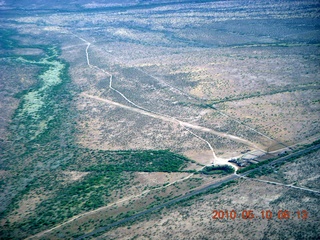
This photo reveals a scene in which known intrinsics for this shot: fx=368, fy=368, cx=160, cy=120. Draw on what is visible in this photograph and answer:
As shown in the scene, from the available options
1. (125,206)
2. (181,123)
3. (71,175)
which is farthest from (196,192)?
(181,123)

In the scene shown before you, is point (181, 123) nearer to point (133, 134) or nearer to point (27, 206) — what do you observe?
point (133, 134)

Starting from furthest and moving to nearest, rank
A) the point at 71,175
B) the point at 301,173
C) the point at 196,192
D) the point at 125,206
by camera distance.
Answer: the point at 71,175
the point at 301,173
the point at 196,192
the point at 125,206

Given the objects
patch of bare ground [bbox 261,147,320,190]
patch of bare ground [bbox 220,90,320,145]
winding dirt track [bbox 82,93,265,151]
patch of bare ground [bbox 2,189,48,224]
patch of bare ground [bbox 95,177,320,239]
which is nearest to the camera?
patch of bare ground [bbox 95,177,320,239]

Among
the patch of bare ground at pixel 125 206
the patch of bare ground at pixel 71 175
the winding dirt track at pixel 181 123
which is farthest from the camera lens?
the winding dirt track at pixel 181 123

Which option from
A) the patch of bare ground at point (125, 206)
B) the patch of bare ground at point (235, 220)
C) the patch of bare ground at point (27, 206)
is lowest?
the patch of bare ground at point (27, 206)

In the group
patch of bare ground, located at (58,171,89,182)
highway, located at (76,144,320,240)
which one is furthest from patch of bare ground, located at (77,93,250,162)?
patch of bare ground, located at (58,171,89,182)

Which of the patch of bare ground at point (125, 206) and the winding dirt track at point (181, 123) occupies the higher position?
the winding dirt track at point (181, 123)

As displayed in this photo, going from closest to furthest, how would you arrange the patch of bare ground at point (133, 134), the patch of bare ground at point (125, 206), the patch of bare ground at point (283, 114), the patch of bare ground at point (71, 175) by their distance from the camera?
1. the patch of bare ground at point (125, 206)
2. the patch of bare ground at point (71, 175)
3. the patch of bare ground at point (133, 134)
4. the patch of bare ground at point (283, 114)

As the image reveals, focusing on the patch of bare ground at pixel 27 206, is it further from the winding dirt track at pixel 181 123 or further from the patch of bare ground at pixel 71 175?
the winding dirt track at pixel 181 123

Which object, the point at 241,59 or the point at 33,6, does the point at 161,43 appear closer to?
the point at 241,59

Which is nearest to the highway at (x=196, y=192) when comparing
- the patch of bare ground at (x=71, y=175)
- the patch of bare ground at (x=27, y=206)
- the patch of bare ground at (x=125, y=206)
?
the patch of bare ground at (x=125, y=206)

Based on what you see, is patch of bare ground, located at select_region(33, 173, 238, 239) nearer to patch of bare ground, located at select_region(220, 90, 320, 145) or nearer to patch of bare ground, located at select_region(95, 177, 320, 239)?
patch of bare ground, located at select_region(95, 177, 320, 239)
